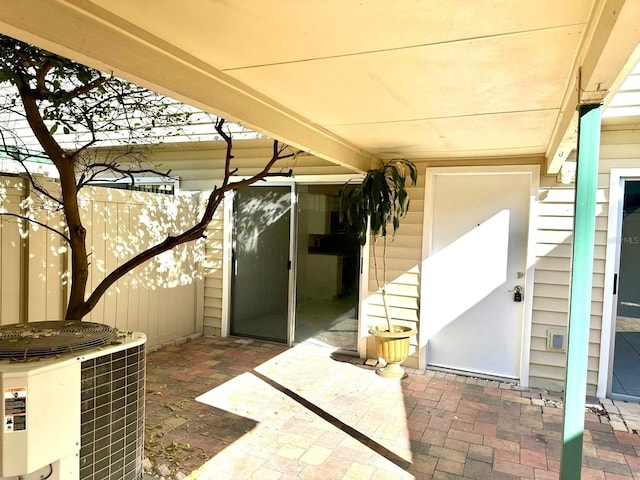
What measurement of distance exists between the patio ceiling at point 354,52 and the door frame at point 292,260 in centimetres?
205

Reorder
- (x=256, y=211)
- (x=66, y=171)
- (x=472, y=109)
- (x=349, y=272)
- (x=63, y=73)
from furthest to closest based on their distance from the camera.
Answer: (x=256, y=211), (x=349, y=272), (x=472, y=109), (x=63, y=73), (x=66, y=171)

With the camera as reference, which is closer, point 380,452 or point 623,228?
point 380,452

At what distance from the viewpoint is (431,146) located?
12.6 feet

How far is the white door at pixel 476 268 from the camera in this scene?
4.21 meters

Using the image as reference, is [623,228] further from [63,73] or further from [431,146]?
[63,73]

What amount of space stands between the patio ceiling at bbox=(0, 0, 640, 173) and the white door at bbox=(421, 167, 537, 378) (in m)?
1.44

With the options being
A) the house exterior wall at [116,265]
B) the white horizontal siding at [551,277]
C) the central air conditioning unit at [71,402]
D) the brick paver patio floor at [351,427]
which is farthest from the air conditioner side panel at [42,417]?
the white horizontal siding at [551,277]

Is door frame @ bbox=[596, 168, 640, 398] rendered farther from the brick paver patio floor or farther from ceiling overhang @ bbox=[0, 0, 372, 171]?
ceiling overhang @ bbox=[0, 0, 372, 171]

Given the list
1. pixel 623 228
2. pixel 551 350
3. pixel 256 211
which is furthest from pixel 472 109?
pixel 256 211

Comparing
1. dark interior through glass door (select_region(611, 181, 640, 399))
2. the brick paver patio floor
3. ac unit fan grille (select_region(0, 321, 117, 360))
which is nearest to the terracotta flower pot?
the brick paver patio floor

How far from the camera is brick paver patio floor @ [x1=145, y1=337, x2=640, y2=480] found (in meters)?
2.61

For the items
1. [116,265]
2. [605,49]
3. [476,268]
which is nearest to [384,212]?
[476,268]

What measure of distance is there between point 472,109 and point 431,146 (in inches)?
47.2

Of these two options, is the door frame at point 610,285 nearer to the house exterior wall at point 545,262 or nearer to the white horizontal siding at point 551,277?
the house exterior wall at point 545,262
